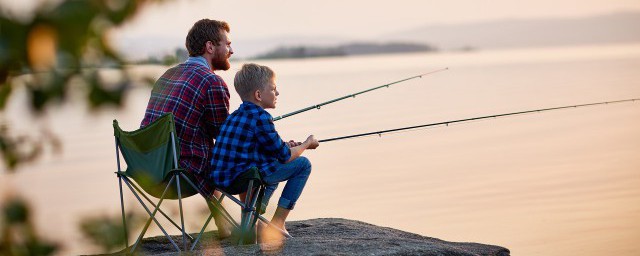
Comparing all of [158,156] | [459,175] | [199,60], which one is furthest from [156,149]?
[459,175]

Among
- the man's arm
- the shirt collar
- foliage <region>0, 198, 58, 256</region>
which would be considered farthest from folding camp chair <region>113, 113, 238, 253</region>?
foliage <region>0, 198, 58, 256</region>

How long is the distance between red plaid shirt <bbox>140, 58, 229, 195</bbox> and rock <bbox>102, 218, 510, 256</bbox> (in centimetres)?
38

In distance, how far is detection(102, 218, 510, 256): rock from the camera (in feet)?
13.3

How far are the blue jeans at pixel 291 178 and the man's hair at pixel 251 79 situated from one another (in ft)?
1.03

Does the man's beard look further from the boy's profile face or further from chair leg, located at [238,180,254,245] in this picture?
chair leg, located at [238,180,254,245]

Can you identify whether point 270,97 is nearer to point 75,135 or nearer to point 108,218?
point 108,218

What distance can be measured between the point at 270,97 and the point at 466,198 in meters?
3.61

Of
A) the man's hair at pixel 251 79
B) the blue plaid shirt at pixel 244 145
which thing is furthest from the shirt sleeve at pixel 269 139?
the man's hair at pixel 251 79

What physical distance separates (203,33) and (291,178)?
2.32ft

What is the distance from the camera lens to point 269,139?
4324 millimetres

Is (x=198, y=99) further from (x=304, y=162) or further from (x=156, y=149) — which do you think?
(x=304, y=162)

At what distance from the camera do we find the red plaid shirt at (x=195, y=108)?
14.7 ft

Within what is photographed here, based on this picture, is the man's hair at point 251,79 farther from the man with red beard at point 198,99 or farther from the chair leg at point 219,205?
the chair leg at point 219,205

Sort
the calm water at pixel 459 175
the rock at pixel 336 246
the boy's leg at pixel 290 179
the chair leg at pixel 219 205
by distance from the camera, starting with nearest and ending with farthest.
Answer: the rock at pixel 336 246, the chair leg at pixel 219 205, the boy's leg at pixel 290 179, the calm water at pixel 459 175
